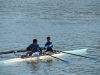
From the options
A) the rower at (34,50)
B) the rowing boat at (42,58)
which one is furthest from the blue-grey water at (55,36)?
the rower at (34,50)

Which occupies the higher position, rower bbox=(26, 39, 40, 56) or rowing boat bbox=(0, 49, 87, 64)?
rower bbox=(26, 39, 40, 56)

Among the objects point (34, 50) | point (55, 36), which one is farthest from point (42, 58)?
point (55, 36)

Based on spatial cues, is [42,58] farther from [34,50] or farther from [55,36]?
[55,36]

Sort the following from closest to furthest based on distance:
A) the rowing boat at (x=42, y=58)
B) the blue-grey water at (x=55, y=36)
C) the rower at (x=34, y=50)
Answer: the blue-grey water at (x=55, y=36) < the rowing boat at (x=42, y=58) < the rower at (x=34, y=50)

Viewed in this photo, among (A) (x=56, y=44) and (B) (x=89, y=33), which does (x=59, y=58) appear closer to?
(A) (x=56, y=44)

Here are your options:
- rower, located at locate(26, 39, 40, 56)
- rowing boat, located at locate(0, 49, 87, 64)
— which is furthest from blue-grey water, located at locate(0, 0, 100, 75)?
rower, located at locate(26, 39, 40, 56)

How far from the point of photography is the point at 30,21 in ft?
161

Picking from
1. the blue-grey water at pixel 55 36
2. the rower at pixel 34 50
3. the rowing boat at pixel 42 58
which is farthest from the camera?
the rower at pixel 34 50

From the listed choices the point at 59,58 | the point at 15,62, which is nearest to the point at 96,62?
the point at 59,58

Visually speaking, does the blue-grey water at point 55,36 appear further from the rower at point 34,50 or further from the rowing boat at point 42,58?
the rower at point 34,50

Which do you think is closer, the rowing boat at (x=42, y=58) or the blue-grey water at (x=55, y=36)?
Result: the blue-grey water at (x=55, y=36)

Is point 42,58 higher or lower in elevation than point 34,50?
lower

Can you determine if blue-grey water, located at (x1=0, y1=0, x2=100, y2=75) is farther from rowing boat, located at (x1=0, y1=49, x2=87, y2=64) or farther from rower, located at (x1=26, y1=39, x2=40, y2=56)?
rower, located at (x1=26, y1=39, x2=40, y2=56)

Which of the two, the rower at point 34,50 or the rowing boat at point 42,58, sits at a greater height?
the rower at point 34,50
